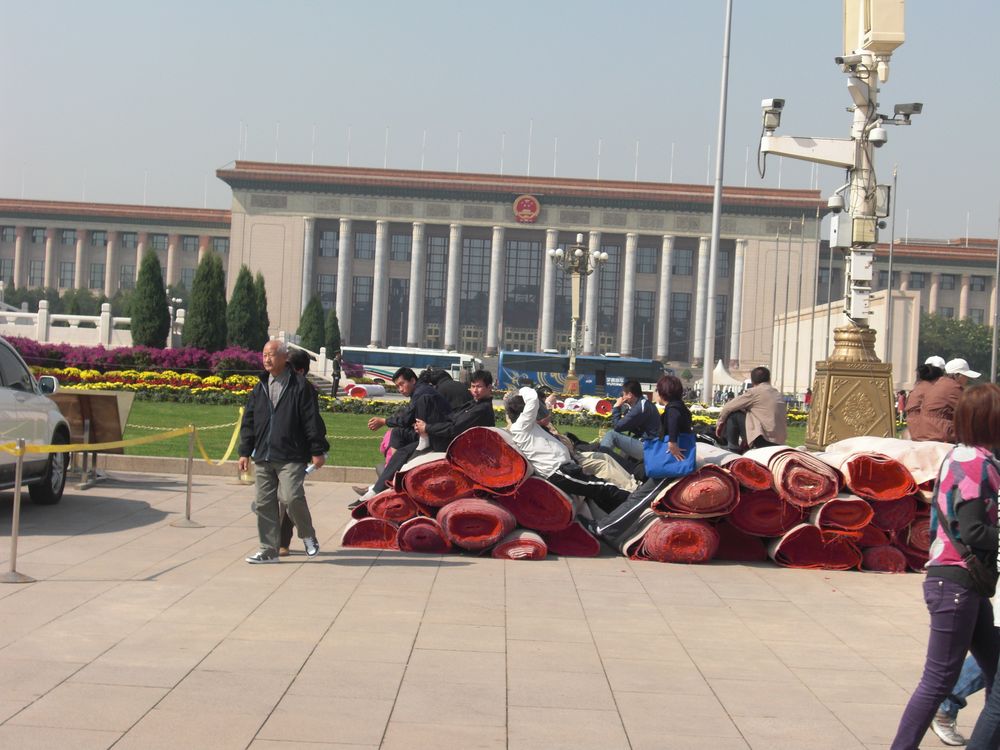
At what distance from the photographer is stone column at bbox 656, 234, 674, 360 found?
308ft

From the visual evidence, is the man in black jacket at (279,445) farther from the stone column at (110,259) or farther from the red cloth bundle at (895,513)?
the stone column at (110,259)

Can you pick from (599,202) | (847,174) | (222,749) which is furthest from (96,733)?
(599,202)

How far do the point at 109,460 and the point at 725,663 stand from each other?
35.6 ft

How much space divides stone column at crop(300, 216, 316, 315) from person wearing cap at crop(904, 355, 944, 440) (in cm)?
8348

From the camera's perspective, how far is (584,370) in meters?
67.4

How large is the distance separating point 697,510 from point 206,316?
3313cm

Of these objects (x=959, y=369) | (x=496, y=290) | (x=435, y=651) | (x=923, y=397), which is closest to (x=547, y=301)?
(x=496, y=290)

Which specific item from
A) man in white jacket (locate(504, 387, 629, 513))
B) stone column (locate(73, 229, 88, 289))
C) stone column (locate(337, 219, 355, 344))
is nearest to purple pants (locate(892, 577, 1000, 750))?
man in white jacket (locate(504, 387, 629, 513))

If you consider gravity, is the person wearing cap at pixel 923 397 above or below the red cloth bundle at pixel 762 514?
above

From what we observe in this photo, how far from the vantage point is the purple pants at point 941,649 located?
450 cm

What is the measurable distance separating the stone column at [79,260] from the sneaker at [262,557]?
100 m

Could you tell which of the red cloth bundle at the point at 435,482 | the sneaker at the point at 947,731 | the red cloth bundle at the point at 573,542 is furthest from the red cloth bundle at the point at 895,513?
the sneaker at the point at 947,731

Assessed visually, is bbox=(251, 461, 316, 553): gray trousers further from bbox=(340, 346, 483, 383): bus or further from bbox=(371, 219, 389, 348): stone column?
bbox=(371, 219, 389, 348): stone column

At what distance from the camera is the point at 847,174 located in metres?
14.8
